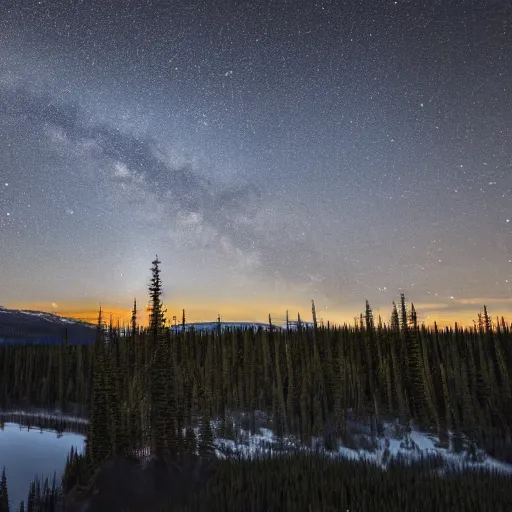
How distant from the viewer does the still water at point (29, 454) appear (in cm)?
2378

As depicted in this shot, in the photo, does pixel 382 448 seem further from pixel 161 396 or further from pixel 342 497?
pixel 342 497

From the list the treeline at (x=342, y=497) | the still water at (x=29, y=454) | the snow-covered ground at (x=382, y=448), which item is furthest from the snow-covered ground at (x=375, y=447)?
the treeline at (x=342, y=497)

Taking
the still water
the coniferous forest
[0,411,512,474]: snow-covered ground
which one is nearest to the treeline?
the coniferous forest

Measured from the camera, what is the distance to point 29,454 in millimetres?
29641

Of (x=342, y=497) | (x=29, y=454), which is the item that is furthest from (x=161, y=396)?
(x=342, y=497)

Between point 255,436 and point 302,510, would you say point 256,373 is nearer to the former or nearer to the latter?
point 255,436

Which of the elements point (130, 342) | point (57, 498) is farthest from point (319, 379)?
point (130, 342)

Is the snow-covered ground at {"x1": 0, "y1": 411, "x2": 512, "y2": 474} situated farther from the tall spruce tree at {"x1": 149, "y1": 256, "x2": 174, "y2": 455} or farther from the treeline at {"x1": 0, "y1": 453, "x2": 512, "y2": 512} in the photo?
the treeline at {"x1": 0, "y1": 453, "x2": 512, "y2": 512}

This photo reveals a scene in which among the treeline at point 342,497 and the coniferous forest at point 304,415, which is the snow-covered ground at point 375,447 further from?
the treeline at point 342,497

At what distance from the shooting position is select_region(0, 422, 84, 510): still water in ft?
78.0

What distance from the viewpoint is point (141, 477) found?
1525cm

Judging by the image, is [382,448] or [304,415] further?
[304,415]

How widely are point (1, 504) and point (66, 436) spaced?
62.0 feet

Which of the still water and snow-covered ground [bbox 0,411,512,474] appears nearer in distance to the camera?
the still water
